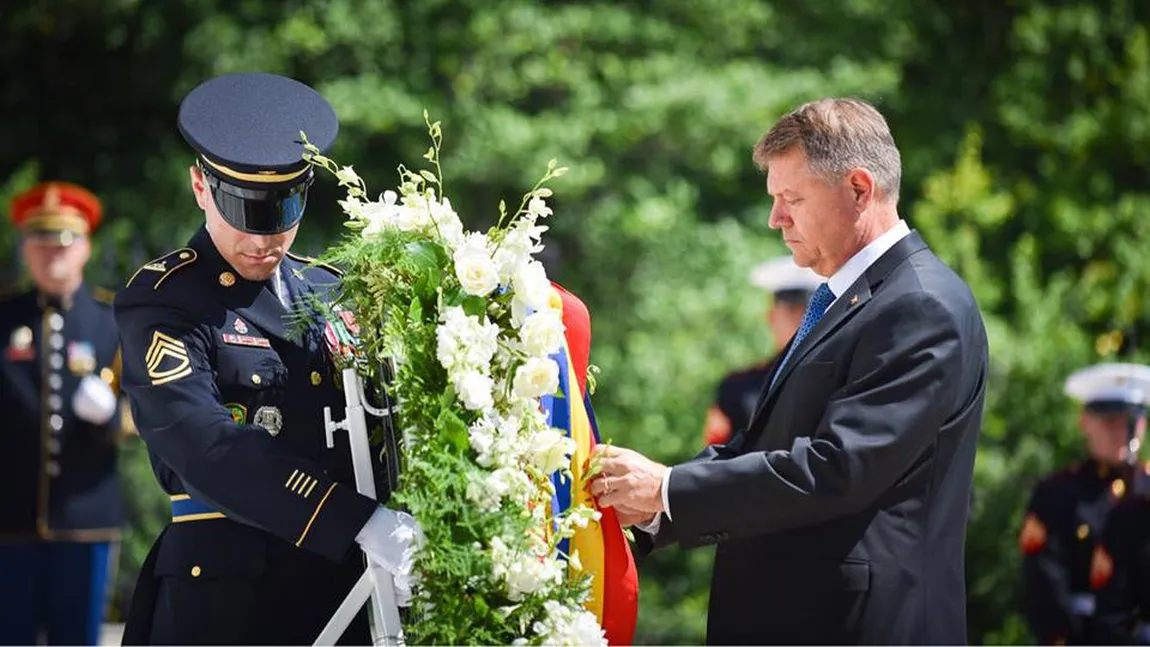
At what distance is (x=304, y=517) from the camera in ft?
12.2

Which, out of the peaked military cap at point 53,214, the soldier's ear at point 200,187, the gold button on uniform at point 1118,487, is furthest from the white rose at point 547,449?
the gold button on uniform at point 1118,487

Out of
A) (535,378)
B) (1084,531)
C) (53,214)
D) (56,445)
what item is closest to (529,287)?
(535,378)

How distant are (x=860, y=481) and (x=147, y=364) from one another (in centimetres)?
161

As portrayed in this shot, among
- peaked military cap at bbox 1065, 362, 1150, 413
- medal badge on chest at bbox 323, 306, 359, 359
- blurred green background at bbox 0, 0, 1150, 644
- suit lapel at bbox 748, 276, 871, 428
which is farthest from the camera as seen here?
blurred green background at bbox 0, 0, 1150, 644

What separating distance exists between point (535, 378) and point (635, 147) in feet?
26.8

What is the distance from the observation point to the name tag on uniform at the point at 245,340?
387 cm

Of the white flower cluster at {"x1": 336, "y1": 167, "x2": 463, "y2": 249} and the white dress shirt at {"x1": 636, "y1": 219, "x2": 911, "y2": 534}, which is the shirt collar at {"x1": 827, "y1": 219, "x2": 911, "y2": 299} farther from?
the white flower cluster at {"x1": 336, "y1": 167, "x2": 463, "y2": 249}

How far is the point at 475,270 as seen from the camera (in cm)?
357

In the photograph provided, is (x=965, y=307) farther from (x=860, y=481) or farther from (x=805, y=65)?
(x=805, y=65)

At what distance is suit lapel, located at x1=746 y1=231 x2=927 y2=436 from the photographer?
379cm

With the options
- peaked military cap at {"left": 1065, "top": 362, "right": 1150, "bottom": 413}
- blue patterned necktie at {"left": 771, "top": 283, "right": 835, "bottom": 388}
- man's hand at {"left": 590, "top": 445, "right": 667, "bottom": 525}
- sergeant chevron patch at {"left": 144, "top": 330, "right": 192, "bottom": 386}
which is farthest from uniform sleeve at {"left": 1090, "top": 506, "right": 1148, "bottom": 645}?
sergeant chevron patch at {"left": 144, "top": 330, "right": 192, "bottom": 386}

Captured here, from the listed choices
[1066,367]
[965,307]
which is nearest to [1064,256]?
[1066,367]

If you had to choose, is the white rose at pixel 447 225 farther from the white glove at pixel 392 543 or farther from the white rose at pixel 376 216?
the white glove at pixel 392 543

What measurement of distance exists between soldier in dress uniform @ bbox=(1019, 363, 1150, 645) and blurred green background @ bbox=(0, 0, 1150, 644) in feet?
6.94
